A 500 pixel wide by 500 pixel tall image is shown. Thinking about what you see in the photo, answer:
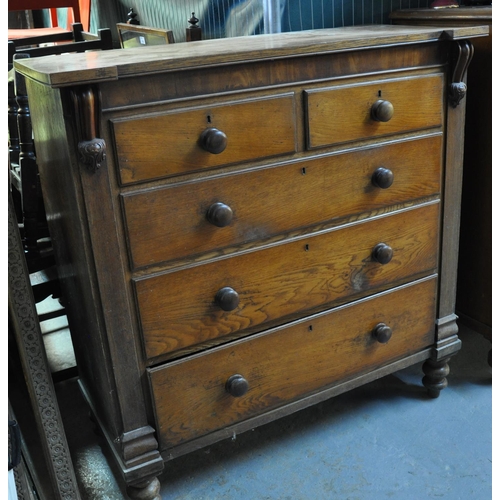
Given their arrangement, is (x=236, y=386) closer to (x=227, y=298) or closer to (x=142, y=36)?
(x=227, y=298)

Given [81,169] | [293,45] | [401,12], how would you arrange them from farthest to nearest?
[401,12]
[293,45]
[81,169]

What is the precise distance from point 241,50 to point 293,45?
5.4 inches

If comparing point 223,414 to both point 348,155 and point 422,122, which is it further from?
point 422,122

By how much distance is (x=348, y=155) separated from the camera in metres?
1.60

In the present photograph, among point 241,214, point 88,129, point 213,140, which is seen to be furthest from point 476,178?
point 88,129

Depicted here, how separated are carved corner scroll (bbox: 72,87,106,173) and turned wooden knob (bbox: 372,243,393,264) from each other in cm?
81

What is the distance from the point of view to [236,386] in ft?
5.31

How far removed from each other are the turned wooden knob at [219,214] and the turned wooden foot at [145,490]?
2.32 ft

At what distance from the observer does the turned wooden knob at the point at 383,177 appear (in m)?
1.65

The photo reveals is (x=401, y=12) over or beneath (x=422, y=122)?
over

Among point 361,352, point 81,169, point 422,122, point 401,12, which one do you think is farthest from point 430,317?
point 81,169

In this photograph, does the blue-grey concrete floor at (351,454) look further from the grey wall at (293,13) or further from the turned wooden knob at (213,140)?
the grey wall at (293,13)

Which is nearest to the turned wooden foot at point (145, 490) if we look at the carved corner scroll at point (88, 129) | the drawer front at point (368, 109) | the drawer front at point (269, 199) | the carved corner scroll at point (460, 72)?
the drawer front at point (269, 199)

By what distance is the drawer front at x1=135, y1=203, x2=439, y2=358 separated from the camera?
150cm
